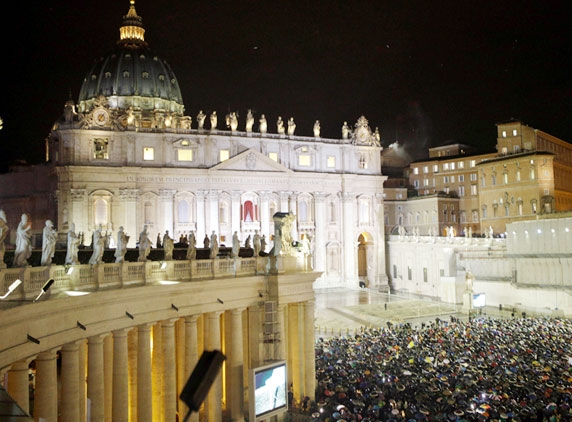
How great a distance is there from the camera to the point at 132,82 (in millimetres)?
103688

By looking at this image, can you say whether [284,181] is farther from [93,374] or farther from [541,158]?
[93,374]

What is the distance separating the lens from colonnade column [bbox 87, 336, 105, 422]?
19.0 metres

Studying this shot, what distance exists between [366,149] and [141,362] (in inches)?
2938

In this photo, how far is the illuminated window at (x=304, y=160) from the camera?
88188 millimetres

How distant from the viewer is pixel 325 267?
8856 cm

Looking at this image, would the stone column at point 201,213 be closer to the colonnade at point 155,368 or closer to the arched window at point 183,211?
the arched window at point 183,211

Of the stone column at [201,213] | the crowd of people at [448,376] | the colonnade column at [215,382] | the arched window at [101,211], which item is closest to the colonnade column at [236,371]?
the colonnade column at [215,382]

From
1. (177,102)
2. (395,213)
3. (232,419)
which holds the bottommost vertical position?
(232,419)

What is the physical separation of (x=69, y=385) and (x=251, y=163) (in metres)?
67.3

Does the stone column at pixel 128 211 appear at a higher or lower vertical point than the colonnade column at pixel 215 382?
higher

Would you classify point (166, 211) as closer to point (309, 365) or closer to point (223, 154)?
point (223, 154)

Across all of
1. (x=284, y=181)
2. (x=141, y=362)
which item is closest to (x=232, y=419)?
(x=141, y=362)

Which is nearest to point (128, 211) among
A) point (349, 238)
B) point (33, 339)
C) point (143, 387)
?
point (349, 238)

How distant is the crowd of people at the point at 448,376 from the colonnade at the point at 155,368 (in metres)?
3.15
